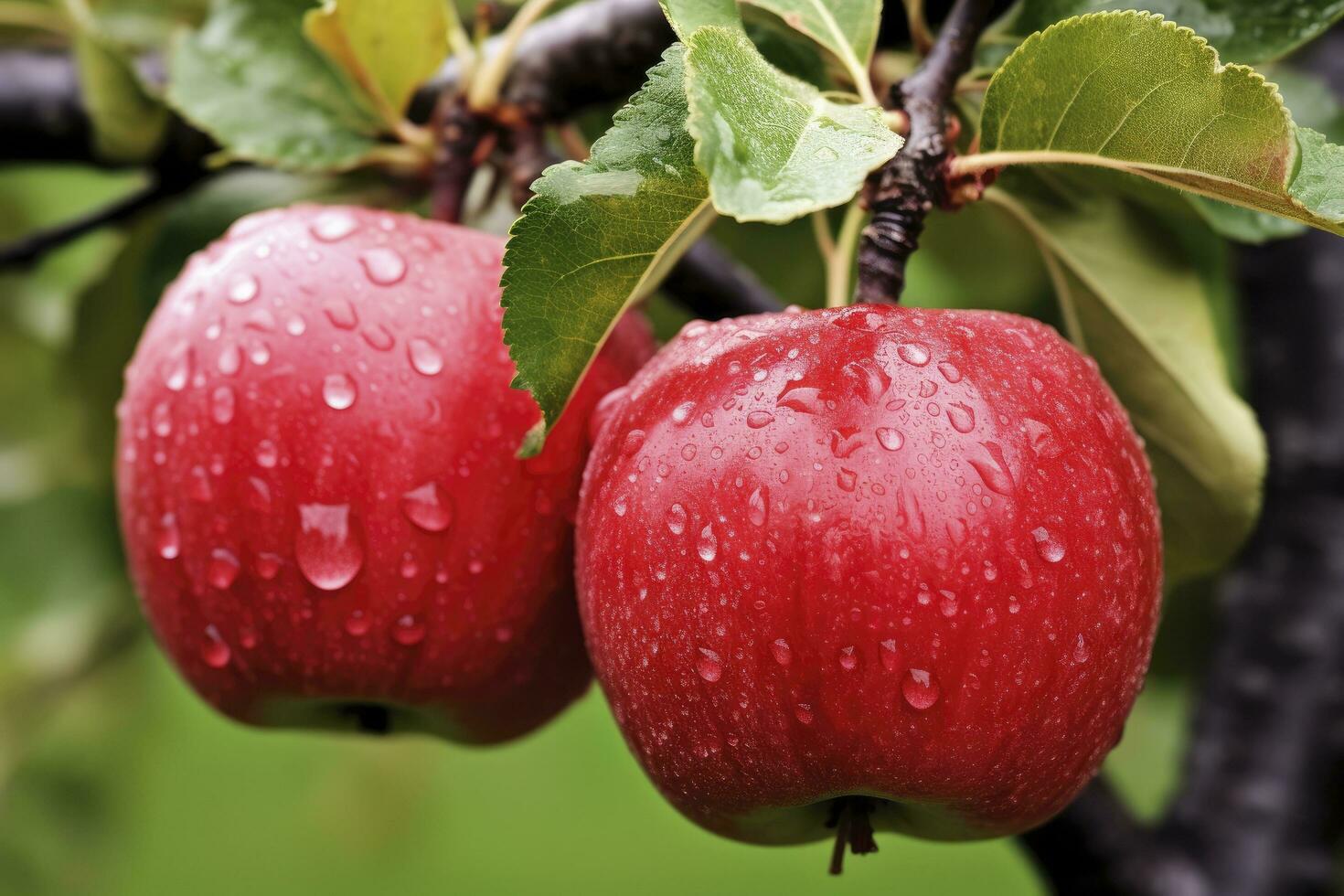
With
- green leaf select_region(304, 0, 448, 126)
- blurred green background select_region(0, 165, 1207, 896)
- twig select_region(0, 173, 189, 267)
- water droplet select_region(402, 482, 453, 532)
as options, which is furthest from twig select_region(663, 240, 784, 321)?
twig select_region(0, 173, 189, 267)

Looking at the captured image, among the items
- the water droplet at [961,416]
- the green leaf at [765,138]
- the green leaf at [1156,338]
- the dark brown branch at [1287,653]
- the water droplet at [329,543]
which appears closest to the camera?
the green leaf at [765,138]

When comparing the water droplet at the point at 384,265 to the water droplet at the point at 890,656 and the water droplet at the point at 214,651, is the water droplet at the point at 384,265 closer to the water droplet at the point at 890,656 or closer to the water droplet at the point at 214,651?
the water droplet at the point at 214,651

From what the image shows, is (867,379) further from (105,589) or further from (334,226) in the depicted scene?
(105,589)

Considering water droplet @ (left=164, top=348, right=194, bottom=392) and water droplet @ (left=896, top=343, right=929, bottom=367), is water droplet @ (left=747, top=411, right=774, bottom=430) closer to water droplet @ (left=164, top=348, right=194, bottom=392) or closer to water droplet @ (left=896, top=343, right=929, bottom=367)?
water droplet @ (left=896, top=343, right=929, bottom=367)

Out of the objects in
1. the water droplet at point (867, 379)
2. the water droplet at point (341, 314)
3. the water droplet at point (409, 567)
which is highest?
the water droplet at point (867, 379)

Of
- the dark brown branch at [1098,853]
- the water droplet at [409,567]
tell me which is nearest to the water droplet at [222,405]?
the water droplet at [409,567]
